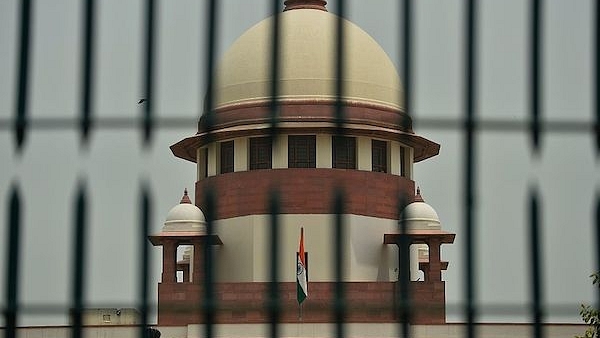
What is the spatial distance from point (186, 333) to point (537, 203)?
2859cm

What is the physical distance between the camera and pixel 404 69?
451cm

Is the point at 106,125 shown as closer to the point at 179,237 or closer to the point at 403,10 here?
the point at 403,10

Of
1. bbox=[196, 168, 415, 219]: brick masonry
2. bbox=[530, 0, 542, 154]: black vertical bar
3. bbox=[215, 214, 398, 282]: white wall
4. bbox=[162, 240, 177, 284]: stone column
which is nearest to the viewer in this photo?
bbox=[530, 0, 542, 154]: black vertical bar

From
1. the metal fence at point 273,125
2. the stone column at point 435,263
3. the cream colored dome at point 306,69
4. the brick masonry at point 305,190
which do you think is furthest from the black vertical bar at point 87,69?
the stone column at point 435,263

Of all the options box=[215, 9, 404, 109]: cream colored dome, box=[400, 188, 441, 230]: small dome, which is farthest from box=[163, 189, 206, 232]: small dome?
box=[400, 188, 441, 230]: small dome

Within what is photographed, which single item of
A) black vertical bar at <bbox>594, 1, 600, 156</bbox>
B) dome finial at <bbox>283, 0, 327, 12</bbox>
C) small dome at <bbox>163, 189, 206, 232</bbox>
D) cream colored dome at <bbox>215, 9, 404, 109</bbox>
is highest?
dome finial at <bbox>283, 0, 327, 12</bbox>

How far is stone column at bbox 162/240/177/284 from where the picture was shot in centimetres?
3364

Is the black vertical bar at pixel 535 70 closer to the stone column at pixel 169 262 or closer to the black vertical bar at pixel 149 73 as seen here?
the black vertical bar at pixel 149 73

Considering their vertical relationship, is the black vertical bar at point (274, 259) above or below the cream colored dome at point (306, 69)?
below

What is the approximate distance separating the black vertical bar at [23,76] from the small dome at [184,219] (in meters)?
29.1

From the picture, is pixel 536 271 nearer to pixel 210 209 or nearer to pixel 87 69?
pixel 210 209

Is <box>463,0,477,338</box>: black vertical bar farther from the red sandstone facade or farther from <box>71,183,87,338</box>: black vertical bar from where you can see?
the red sandstone facade

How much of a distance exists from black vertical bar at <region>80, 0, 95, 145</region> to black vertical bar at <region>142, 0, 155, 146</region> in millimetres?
157

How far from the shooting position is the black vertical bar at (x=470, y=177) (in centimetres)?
443
